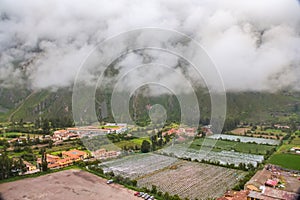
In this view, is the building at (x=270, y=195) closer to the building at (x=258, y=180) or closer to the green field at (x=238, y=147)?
the building at (x=258, y=180)

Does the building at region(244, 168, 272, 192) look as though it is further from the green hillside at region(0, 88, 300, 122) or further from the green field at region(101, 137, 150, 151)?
the green hillside at region(0, 88, 300, 122)

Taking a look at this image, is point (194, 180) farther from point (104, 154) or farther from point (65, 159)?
point (65, 159)

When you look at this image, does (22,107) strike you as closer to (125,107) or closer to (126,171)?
(126,171)

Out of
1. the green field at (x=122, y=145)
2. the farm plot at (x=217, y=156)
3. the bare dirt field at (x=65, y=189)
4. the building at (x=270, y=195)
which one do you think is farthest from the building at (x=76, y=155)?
the building at (x=270, y=195)

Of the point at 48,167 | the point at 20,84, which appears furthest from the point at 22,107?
the point at 48,167

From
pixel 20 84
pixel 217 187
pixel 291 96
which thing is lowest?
pixel 217 187

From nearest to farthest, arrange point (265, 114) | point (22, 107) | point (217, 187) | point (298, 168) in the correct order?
point (217, 187)
point (298, 168)
point (265, 114)
point (22, 107)

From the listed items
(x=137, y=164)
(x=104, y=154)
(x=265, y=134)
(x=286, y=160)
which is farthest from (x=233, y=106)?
(x=137, y=164)
